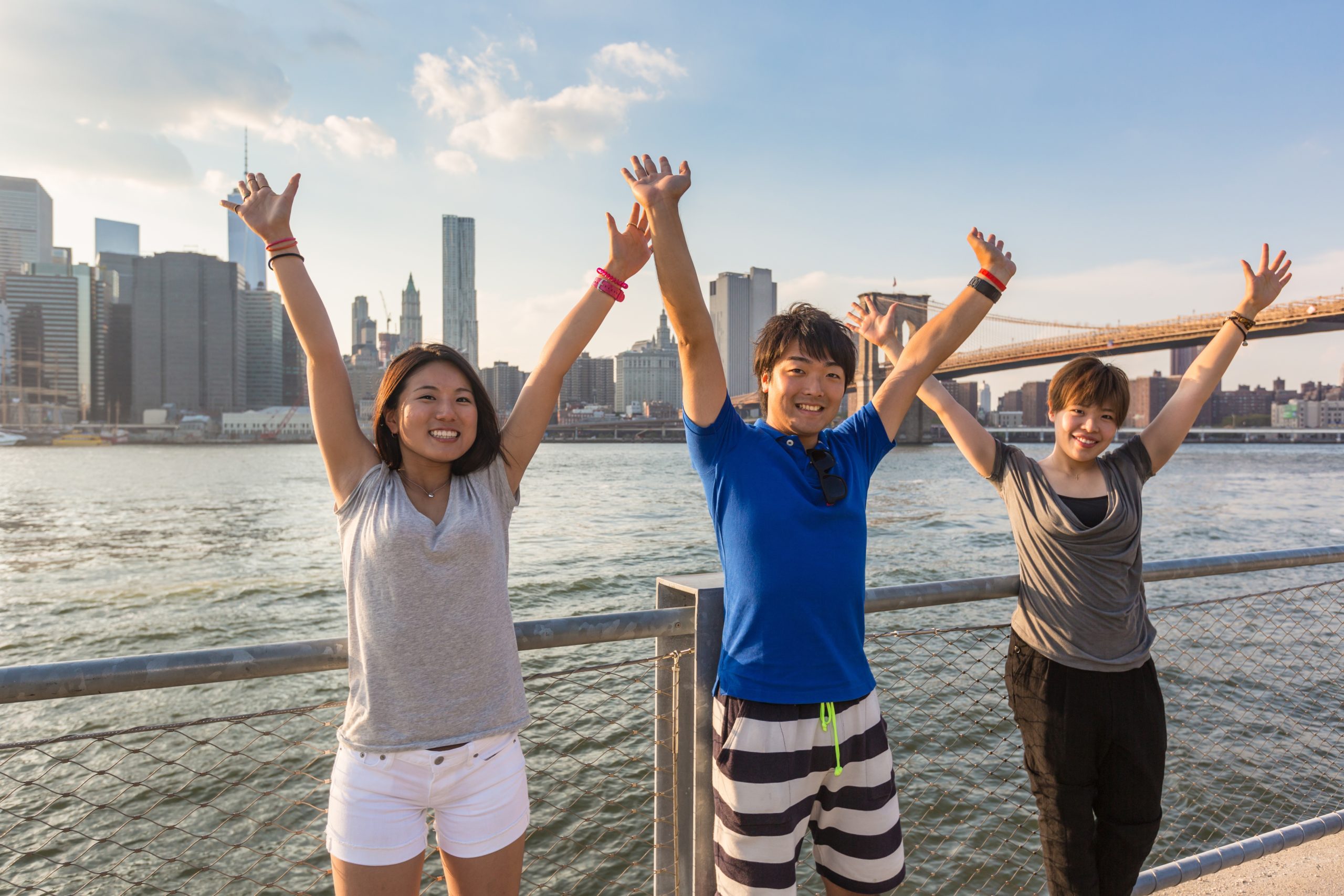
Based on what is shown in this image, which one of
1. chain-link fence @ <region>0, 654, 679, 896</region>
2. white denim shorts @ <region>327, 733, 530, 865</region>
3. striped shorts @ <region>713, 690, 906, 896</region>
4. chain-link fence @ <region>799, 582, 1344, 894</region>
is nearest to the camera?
white denim shorts @ <region>327, 733, 530, 865</region>

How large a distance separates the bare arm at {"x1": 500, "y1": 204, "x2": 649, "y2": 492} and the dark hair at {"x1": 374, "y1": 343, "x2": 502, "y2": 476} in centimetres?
6

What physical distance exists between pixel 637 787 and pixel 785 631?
4754 millimetres

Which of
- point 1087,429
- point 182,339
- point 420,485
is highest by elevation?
point 182,339

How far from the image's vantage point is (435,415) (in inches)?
58.3

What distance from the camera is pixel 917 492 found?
97.3 ft

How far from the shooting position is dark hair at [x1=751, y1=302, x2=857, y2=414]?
1.62 m

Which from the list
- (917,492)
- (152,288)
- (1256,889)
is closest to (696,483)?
(917,492)

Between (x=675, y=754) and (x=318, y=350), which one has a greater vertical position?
(x=318, y=350)

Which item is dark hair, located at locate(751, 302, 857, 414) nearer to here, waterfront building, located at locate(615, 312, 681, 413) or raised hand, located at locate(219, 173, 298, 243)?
raised hand, located at locate(219, 173, 298, 243)

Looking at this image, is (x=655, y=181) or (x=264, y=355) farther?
(x=264, y=355)

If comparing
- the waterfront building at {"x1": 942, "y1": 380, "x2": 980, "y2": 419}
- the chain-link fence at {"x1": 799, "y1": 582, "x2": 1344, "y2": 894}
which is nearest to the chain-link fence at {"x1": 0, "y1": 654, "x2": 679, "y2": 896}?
the chain-link fence at {"x1": 799, "y1": 582, "x2": 1344, "y2": 894}

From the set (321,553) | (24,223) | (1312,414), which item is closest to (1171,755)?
(321,553)

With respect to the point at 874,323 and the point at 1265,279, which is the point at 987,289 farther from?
the point at 1265,279

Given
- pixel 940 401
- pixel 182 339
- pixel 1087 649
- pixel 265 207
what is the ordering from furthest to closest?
1. pixel 182 339
2. pixel 940 401
3. pixel 1087 649
4. pixel 265 207
